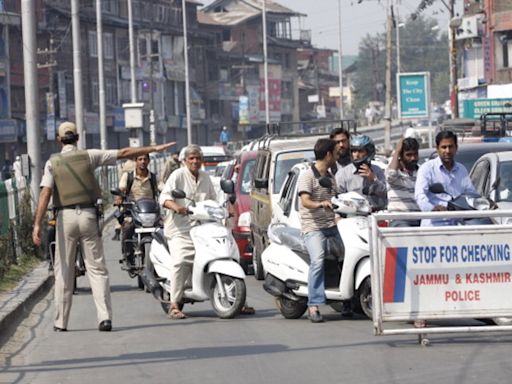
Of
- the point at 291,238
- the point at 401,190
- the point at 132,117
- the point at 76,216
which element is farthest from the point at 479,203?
the point at 132,117

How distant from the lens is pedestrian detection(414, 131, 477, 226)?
12078 millimetres

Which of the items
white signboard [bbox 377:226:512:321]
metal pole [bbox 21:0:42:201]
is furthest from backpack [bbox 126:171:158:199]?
white signboard [bbox 377:226:512:321]

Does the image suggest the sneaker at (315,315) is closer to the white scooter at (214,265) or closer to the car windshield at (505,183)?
the white scooter at (214,265)

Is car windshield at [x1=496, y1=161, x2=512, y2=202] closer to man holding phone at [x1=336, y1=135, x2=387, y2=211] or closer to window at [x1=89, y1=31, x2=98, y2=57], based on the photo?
man holding phone at [x1=336, y1=135, x2=387, y2=211]

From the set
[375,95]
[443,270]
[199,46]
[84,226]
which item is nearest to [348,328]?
[443,270]

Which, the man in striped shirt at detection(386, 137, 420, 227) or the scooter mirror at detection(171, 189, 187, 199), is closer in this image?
the man in striped shirt at detection(386, 137, 420, 227)

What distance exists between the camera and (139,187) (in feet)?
58.6

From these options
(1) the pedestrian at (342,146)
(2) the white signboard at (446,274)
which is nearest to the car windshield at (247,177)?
(1) the pedestrian at (342,146)

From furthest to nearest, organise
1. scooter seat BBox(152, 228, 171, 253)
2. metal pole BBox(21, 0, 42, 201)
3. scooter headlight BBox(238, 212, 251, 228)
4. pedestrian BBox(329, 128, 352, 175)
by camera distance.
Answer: metal pole BBox(21, 0, 42, 201) < scooter headlight BBox(238, 212, 251, 228) < pedestrian BBox(329, 128, 352, 175) < scooter seat BBox(152, 228, 171, 253)

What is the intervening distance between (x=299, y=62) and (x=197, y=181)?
406ft

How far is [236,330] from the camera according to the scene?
41.9ft

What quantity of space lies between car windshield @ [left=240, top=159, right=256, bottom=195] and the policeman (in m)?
8.36

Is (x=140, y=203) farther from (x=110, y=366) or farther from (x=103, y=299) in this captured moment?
(x=110, y=366)

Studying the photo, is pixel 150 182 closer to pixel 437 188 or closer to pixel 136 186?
pixel 136 186
